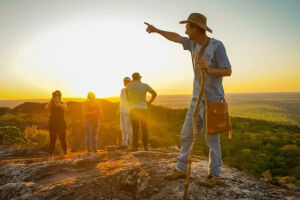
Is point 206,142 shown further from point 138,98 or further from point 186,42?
point 138,98

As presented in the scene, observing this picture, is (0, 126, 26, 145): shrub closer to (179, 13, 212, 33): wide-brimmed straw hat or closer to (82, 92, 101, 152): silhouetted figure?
(82, 92, 101, 152): silhouetted figure

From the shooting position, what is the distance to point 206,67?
13.1 ft

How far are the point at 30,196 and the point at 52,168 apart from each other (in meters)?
1.89

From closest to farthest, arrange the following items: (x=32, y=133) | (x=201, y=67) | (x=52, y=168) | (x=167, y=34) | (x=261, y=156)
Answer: (x=201, y=67) < (x=167, y=34) < (x=52, y=168) < (x=32, y=133) < (x=261, y=156)

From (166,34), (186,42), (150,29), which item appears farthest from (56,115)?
(186,42)

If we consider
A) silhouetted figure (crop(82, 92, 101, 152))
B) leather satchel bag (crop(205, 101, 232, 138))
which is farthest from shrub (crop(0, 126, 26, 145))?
leather satchel bag (crop(205, 101, 232, 138))

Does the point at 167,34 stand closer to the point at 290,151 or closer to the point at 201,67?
the point at 201,67

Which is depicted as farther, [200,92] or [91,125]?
[91,125]

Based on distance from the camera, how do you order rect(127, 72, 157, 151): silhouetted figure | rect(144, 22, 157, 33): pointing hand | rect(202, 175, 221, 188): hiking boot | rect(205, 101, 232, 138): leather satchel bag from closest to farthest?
rect(205, 101, 232, 138): leather satchel bag < rect(202, 175, 221, 188): hiking boot < rect(144, 22, 157, 33): pointing hand < rect(127, 72, 157, 151): silhouetted figure

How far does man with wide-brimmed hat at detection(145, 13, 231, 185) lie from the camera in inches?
168

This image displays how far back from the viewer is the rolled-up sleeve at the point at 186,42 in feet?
15.4

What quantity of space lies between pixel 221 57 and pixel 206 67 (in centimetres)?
45

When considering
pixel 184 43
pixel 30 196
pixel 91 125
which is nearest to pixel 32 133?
pixel 91 125

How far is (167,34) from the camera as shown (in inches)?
193
